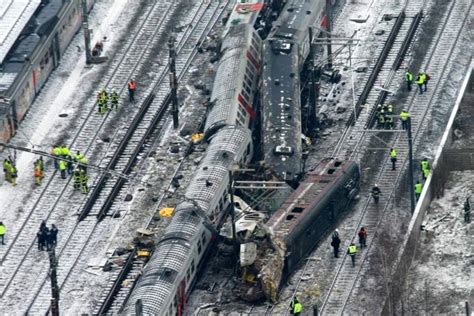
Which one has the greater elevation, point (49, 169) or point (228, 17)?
point (228, 17)

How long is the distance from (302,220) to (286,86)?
11.3 meters

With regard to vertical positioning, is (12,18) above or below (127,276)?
above

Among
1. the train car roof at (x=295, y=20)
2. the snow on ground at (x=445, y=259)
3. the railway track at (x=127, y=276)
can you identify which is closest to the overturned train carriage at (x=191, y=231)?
the railway track at (x=127, y=276)

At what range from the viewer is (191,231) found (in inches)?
3674

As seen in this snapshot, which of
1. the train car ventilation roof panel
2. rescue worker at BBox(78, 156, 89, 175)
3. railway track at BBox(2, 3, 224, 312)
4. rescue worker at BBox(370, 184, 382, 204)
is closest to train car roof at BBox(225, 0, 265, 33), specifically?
railway track at BBox(2, 3, 224, 312)

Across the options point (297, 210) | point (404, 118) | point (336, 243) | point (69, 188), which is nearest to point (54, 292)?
point (297, 210)

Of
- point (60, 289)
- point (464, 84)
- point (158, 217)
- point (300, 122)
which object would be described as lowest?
point (60, 289)

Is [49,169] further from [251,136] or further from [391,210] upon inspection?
[391,210]

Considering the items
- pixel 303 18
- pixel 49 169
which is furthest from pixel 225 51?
pixel 49 169

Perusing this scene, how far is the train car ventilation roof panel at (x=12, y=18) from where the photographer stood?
108812 millimetres

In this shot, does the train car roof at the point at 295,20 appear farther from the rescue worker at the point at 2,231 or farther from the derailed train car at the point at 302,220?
the rescue worker at the point at 2,231

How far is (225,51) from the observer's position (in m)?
108

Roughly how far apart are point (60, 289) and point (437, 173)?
19988 millimetres

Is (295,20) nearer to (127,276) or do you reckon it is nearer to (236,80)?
(236,80)
